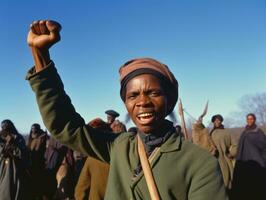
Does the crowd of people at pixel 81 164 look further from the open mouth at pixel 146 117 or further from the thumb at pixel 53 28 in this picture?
the thumb at pixel 53 28

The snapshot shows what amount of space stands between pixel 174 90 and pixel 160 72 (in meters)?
0.12

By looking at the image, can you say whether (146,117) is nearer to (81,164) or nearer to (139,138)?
(139,138)

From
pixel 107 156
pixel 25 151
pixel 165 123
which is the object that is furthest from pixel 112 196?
pixel 25 151

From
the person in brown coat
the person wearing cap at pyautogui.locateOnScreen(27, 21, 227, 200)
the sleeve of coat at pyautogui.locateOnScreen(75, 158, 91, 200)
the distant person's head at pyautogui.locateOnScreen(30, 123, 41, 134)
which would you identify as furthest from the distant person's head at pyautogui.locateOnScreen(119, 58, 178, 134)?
the distant person's head at pyautogui.locateOnScreen(30, 123, 41, 134)

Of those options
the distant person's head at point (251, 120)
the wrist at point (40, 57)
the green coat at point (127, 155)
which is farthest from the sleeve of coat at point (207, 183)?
the distant person's head at point (251, 120)

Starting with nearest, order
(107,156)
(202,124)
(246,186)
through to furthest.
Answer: (107,156), (246,186), (202,124)

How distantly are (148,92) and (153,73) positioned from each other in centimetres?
9

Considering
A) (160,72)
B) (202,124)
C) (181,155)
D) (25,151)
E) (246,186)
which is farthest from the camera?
(202,124)

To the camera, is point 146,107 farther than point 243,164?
No

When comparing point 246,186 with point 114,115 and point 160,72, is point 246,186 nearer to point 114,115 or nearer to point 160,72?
point 160,72

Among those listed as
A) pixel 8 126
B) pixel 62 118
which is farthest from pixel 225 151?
pixel 62 118

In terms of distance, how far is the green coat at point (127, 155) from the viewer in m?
1.78

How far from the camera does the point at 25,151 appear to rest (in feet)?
27.3

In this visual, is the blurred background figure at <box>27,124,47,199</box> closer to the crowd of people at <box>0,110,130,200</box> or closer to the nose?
the crowd of people at <box>0,110,130,200</box>
